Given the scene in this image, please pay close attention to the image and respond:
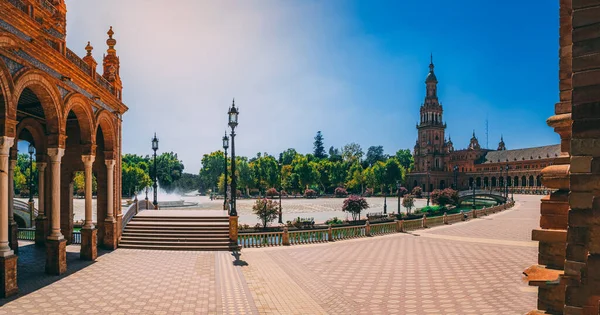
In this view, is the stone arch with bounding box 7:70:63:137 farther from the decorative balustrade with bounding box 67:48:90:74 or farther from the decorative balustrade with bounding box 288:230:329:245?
the decorative balustrade with bounding box 288:230:329:245

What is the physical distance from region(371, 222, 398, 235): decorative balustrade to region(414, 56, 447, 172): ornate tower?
8031cm

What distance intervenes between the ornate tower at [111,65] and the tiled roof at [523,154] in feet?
320

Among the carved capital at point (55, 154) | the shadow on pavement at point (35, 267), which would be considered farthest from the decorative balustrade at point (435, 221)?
the carved capital at point (55, 154)

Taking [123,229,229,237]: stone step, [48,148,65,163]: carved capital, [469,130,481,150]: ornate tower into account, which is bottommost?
[123,229,229,237]: stone step

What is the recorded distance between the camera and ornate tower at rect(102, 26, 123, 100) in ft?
57.4

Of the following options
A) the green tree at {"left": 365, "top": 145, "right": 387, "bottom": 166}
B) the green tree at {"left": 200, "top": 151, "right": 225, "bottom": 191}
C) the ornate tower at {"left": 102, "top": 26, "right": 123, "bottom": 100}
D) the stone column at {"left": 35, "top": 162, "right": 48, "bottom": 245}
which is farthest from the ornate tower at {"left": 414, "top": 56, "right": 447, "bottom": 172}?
the stone column at {"left": 35, "top": 162, "right": 48, "bottom": 245}

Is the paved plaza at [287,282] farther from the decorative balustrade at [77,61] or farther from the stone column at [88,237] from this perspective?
the decorative balustrade at [77,61]

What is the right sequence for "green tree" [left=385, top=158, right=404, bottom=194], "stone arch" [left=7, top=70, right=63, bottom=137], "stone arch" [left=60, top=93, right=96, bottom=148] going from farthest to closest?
"green tree" [left=385, top=158, right=404, bottom=194]
"stone arch" [left=60, top=93, right=96, bottom=148]
"stone arch" [left=7, top=70, right=63, bottom=137]

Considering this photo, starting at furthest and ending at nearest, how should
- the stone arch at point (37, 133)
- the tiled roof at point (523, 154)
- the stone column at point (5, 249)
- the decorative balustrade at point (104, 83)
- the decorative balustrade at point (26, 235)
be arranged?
1. the tiled roof at point (523, 154)
2. the decorative balustrade at point (26, 235)
3. the stone arch at point (37, 133)
4. the decorative balustrade at point (104, 83)
5. the stone column at point (5, 249)

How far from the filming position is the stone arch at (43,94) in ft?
31.4

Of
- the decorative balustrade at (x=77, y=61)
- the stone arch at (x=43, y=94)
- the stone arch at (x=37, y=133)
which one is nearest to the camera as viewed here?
the stone arch at (x=43, y=94)

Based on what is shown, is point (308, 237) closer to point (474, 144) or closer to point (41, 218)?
point (41, 218)

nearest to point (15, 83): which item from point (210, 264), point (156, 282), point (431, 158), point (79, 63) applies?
point (79, 63)

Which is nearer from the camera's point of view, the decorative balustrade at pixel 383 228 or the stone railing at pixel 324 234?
the stone railing at pixel 324 234
